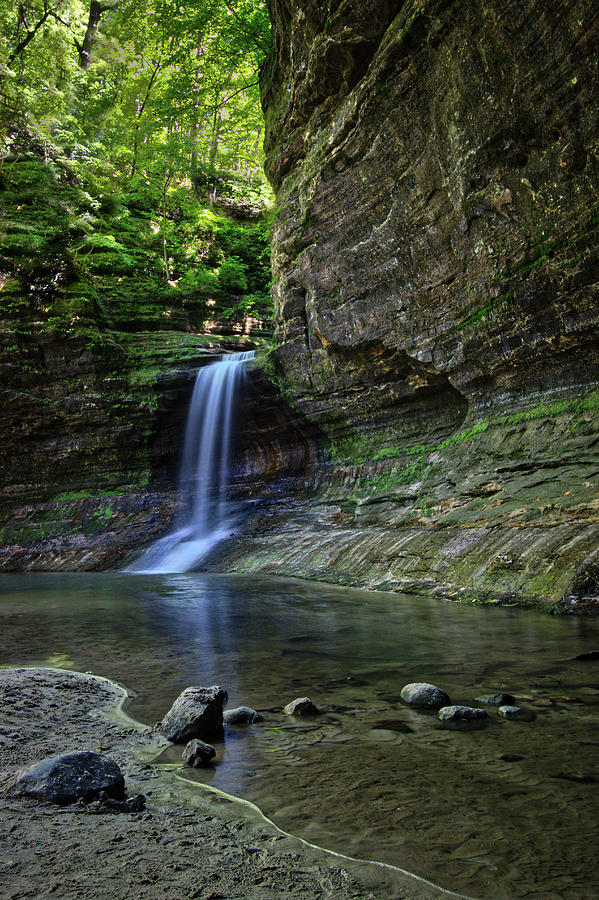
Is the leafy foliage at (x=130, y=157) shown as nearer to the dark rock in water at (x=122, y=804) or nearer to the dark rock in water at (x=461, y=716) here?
the dark rock in water at (x=461, y=716)

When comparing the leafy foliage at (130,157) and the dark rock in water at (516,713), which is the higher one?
the leafy foliage at (130,157)

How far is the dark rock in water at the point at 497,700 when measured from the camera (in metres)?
2.79

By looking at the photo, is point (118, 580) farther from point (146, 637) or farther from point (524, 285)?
point (524, 285)

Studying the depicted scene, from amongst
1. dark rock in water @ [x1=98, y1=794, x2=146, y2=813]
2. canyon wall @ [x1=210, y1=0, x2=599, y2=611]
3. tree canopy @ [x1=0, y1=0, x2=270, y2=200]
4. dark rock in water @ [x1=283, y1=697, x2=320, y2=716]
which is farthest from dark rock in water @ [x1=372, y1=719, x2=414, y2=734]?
tree canopy @ [x1=0, y1=0, x2=270, y2=200]

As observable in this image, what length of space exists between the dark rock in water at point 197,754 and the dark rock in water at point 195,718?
0.67ft

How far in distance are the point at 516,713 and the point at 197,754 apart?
155 centimetres

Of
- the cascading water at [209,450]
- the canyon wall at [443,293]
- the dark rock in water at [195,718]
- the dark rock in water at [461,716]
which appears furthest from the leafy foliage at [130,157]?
the dark rock in water at [461,716]

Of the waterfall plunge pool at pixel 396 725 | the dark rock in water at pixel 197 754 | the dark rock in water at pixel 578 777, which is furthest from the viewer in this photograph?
the dark rock in water at pixel 197 754

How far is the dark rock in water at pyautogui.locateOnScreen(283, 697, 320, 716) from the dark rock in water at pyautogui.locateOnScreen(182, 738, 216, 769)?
64 centimetres

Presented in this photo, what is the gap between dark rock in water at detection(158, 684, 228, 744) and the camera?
241 cm

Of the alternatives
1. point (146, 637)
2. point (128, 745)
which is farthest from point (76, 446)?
point (128, 745)

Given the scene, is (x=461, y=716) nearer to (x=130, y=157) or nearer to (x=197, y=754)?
(x=197, y=754)

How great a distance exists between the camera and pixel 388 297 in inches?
494

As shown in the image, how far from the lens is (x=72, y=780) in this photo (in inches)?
70.6
